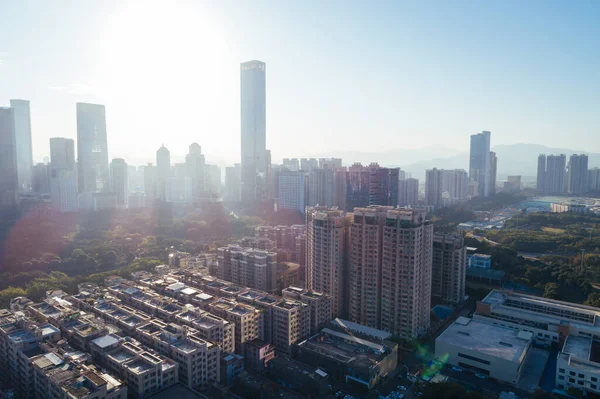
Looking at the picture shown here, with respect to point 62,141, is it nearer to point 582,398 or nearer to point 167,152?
point 167,152

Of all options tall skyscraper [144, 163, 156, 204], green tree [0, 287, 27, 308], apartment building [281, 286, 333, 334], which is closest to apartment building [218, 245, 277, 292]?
apartment building [281, 286, 333, 334]

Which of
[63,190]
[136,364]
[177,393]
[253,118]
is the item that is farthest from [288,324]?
[253,118]

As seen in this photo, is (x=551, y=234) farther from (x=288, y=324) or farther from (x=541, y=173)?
(x=541, y=173)

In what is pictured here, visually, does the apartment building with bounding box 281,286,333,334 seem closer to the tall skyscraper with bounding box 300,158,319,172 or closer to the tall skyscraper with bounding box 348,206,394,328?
the tall skyscraper with bounding box 348,206,394,328

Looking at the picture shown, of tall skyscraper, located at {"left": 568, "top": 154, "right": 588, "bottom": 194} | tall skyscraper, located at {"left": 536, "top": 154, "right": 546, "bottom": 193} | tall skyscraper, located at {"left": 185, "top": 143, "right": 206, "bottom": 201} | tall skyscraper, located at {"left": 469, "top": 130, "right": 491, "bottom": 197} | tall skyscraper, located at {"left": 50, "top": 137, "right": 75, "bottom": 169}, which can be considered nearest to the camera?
tall skyscraper, located at {"left": 50, "top": 137, "right": 75, "bottom": 169}

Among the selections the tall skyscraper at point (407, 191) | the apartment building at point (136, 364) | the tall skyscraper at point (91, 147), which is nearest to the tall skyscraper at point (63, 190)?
the tall skyscraper at point (91, 147)

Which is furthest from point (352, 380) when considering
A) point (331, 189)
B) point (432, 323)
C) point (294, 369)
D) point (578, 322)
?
point (331, 189)
